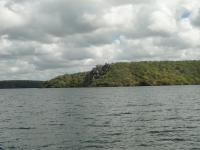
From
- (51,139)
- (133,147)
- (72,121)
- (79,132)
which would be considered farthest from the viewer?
(72,121)

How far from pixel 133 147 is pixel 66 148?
301 inches

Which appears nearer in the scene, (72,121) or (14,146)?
(14,146)

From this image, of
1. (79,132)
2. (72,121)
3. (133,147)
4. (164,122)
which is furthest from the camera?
(72,121)

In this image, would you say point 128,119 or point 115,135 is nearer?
point 115,135

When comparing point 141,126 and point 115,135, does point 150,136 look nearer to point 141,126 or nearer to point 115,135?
point 115,135

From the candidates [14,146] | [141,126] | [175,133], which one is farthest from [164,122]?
[14,146]

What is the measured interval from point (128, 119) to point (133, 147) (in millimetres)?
25258

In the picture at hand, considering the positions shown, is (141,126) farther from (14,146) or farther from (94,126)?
(14,146)

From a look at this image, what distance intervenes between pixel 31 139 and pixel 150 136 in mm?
15647

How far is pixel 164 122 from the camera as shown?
61312mm

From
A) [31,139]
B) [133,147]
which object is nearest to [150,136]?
[133,147]

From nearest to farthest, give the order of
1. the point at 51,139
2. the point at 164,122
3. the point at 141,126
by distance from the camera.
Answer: the point at 51,139
the point at 141,126
the point at 164,122

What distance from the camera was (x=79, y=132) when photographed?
2060 inches

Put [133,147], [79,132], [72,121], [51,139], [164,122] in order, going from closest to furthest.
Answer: [133,147], [51,139], [79,132], [164,122], [72,121]
